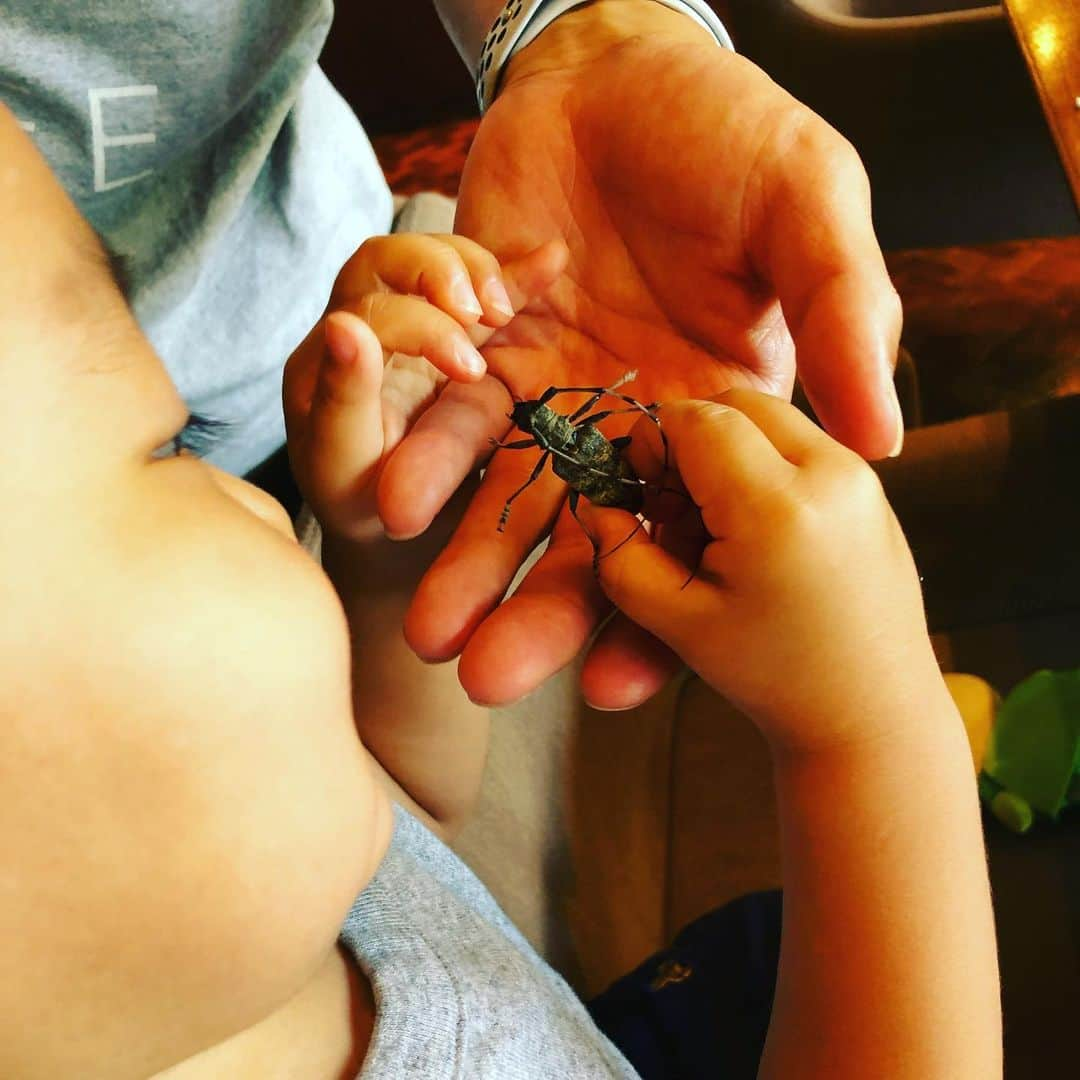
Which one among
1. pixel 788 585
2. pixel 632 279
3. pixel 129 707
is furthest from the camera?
pixel 632 279

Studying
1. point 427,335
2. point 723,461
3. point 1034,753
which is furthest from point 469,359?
point 1034,753

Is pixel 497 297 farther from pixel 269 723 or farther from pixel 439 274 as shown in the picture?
pixel 269 723

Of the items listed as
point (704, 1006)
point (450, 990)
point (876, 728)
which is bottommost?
point (704, 1006)

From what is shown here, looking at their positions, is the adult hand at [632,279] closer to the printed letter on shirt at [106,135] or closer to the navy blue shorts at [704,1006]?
the printed letter on shirt at [106,135]

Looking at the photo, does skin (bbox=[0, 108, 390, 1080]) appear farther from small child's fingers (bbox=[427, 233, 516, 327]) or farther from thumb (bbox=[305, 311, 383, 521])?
small child's fingers (bbox=[427, 233, 516, 327])

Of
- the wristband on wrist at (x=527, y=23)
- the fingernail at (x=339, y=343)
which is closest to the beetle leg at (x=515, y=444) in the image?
the fingernail at (x=339, y=343)

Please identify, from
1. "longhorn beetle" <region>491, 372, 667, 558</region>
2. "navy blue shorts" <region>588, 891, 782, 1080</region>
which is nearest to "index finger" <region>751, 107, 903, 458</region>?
"longhorn beetle" <region>491, 372, 667, 558</region>
